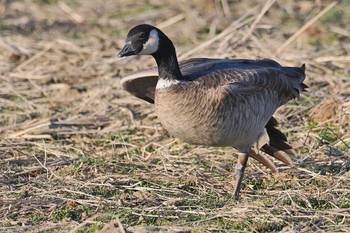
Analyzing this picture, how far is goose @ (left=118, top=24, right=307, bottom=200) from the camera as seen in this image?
5734mm

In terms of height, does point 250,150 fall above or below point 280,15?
below

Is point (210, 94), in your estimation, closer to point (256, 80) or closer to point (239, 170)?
point (256, 80)

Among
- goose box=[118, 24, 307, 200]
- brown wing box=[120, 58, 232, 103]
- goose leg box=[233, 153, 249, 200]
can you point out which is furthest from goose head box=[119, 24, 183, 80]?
goose leg box=[233, 153, 249, 200]

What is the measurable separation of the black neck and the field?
87 cm

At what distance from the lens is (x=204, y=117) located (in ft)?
18.7

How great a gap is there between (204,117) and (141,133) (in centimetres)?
216

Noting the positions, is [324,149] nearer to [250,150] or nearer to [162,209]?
[250,150]

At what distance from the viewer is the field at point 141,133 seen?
18.0 ft

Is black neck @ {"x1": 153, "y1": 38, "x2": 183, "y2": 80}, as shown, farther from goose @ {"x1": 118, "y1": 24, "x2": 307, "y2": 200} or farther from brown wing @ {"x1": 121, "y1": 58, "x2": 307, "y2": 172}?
brown wing @ {"x1": 121, "y1": 58, "x2": 307, "y2": 172}

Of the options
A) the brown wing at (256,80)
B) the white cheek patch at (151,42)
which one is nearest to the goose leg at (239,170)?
the brown wing at (256,80)

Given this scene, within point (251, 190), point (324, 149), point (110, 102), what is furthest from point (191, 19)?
point (251, 190)

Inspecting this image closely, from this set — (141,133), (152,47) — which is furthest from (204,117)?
(141,133)

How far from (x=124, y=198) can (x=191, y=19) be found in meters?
5.82

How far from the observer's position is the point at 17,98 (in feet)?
28.6
